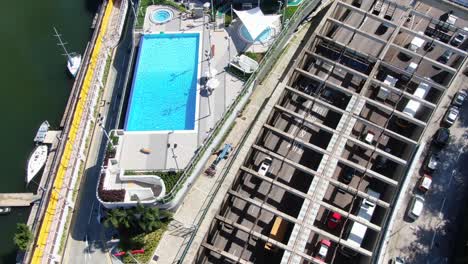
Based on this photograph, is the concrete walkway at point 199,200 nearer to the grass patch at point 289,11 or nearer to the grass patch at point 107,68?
the grass patch at point 289,11

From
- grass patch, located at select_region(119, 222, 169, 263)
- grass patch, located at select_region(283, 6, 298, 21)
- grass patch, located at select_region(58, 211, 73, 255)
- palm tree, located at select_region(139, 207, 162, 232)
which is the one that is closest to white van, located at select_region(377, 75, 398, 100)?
grass patch, located at select_region(283, 6, 298, 21)

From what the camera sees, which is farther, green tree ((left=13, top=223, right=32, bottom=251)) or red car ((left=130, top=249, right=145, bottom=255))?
red car ((left=130, top=249, right=145, bottom=255))

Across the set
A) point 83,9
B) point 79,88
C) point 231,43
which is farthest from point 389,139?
point 83,9

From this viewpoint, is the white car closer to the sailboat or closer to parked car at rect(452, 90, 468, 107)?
parked car at rect(452, 90, 468, 107)

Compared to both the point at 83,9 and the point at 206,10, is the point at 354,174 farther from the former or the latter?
the point at 83,9

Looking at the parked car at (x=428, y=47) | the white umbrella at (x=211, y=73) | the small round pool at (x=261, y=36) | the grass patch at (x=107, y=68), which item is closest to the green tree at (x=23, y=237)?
the grass patch at (x=107, y=68)

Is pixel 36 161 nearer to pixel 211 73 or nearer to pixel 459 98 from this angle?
pixel 211 73
